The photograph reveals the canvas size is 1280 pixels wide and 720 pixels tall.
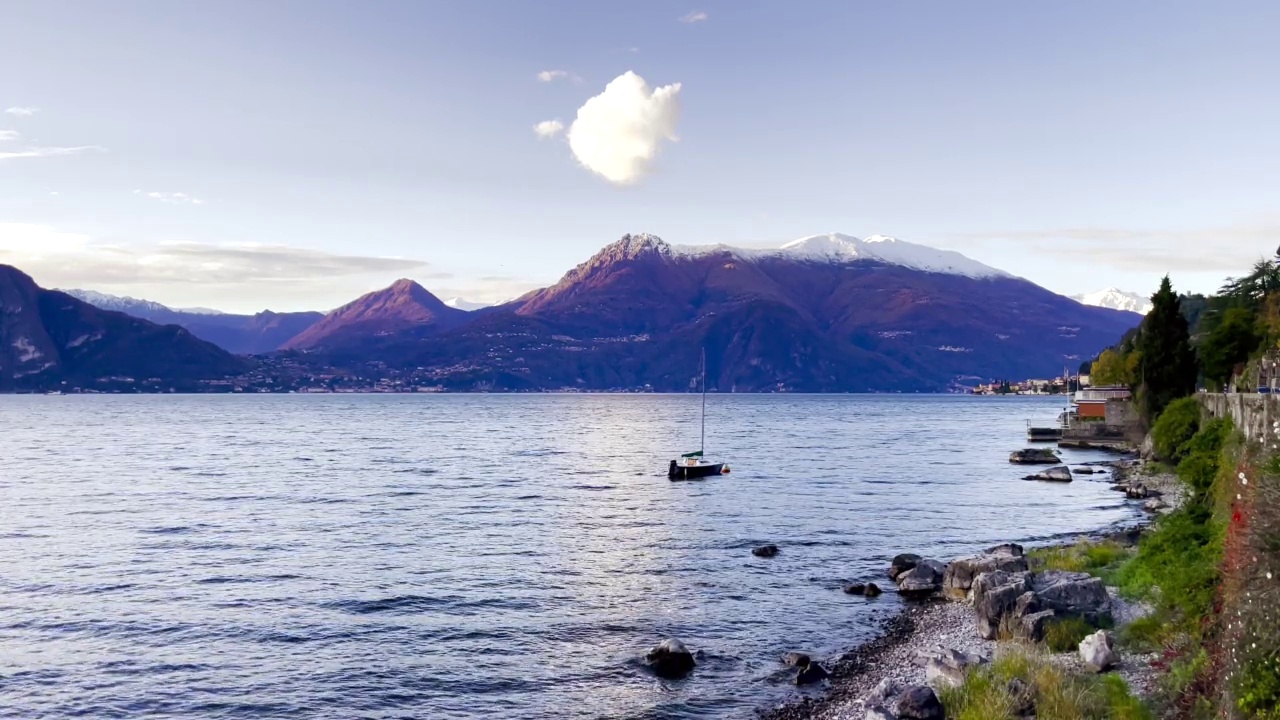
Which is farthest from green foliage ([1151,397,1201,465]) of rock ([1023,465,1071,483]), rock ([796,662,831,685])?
rock ([796,662,831,685])

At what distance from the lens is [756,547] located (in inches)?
1865

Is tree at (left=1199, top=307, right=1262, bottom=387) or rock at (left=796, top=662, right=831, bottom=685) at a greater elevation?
tree at (left=1199, top=307, right=1262, bottom=387)

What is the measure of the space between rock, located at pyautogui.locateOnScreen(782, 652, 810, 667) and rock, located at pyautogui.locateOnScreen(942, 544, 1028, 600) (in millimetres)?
9814

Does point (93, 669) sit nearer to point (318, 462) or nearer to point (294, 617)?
point (294, 617)

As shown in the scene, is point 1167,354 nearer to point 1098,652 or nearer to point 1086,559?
point 1086,559

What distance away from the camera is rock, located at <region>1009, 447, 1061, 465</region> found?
9856cm

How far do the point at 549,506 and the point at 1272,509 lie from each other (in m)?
54.4

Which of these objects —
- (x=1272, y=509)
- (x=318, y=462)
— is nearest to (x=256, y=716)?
(x=1272, y=509)

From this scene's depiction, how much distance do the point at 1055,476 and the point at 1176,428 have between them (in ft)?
33.8

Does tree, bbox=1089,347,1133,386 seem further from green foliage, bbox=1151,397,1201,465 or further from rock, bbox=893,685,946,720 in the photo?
rock, bbox=893,685,946,720

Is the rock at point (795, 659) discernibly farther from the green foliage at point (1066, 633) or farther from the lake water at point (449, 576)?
the green foliage at point (1066, 633)

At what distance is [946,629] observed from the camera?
29.7 metres

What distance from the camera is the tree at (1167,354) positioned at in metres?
90.5

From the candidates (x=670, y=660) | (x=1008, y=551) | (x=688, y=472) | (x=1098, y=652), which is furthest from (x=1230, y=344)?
(x=670, y=660)
